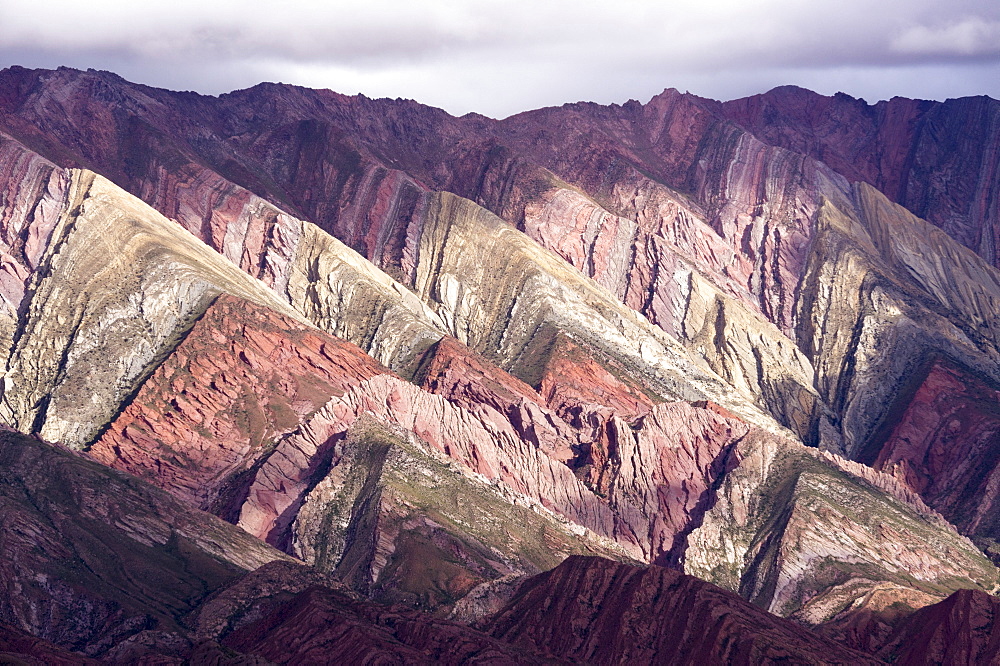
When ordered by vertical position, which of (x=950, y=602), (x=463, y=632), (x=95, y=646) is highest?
(x=950, y=602)

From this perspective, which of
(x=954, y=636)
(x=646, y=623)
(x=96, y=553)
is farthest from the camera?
(x=96, y=553)

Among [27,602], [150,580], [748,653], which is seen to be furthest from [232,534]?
[748,653]

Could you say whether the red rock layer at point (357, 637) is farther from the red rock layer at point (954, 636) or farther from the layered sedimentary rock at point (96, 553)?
the red rock layer at point (954, 636)

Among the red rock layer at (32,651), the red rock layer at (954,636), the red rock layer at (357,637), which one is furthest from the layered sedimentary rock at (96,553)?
the red rock layer at (954,636)

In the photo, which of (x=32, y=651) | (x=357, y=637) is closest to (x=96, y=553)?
(x=357, y=637)

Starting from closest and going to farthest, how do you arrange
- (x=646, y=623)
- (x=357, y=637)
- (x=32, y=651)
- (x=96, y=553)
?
(x=32, y=651) → (x=357, y=637) → (x=646, y=623) → (x=96, y=553)

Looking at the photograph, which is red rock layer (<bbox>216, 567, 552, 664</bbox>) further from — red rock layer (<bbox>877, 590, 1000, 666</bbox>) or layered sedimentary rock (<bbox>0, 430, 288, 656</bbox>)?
red rock layer (<bbox>877, 590, 1000, 666</bbox>)

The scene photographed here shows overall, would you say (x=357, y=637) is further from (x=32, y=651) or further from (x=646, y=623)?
(x=32, y=651)

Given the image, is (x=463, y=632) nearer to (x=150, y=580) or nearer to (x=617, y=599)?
(x=617, y=599)

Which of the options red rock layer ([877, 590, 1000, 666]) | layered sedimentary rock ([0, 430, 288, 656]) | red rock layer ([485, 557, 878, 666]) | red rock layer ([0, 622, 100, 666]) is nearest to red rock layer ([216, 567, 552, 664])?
red rock layer ([485, 557, 878, 666])

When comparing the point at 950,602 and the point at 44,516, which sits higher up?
the point at 950,602
